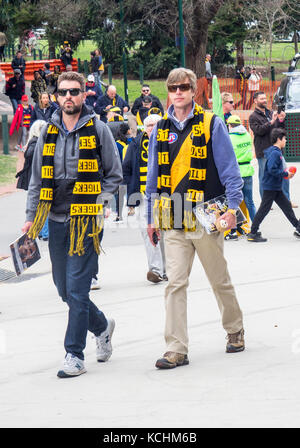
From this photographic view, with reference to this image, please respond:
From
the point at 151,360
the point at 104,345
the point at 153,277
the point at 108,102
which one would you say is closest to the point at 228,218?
the point at 151,360

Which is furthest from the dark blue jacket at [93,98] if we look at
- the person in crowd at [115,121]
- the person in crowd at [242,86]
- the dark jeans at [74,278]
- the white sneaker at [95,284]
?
the dark jeans at [74,278]

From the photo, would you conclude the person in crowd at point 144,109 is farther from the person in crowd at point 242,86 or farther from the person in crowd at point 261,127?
the person in crowd at point 242,86

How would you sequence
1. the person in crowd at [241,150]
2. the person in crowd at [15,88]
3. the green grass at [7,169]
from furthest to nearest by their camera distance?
the person in crowd at [15,88]
the green grass at [7,169]
the person in crowd at [241,150]

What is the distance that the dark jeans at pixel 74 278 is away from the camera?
6086 millimetres

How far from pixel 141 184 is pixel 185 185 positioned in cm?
416

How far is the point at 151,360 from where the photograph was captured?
654 cm

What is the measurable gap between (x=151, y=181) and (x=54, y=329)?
6.57 feet

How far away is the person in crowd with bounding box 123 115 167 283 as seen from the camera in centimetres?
966

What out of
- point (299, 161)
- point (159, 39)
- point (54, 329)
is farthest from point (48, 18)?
point (54, 329)

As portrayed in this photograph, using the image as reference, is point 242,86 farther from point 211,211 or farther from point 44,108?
point 211,211

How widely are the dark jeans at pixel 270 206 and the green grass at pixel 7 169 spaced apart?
785cm

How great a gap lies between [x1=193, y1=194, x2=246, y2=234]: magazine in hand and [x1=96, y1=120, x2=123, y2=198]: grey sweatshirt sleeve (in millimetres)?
569
